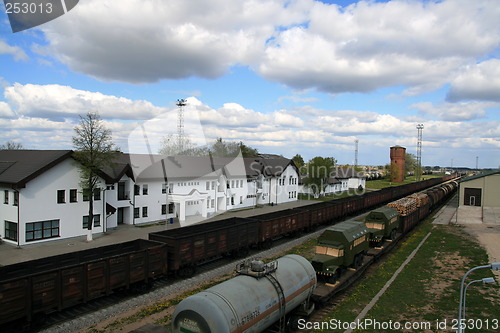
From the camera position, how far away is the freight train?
9.59 metres

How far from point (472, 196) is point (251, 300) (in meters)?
52.9

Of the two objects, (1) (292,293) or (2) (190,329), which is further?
(1) (292,293)

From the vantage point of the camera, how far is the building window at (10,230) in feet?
90.3

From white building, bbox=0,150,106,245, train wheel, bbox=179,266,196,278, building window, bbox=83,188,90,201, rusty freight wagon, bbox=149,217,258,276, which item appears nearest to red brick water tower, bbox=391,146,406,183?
rusty freight wagon, bbox=149,217,258,276

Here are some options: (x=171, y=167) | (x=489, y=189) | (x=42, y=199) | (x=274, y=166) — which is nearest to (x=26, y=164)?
(x=42, y=199)

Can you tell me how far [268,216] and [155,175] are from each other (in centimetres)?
1547

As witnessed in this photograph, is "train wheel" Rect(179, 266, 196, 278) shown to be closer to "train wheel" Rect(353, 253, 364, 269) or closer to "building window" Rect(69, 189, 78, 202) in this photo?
"train wheel" Rect(353, 253, 364, 269)

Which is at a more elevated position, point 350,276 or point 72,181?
point 72,181

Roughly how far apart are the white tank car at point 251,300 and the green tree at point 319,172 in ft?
182

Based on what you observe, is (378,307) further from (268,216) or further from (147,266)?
(268,216)

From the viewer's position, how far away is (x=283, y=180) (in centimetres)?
6194

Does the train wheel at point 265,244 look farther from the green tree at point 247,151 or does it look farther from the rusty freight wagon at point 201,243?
the green tree at point 247,151

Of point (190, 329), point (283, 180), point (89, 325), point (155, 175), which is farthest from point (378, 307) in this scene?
point (283, 180)

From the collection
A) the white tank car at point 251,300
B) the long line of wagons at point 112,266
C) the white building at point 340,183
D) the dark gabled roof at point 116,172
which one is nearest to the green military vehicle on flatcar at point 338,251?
the white tank car at point 251,300
